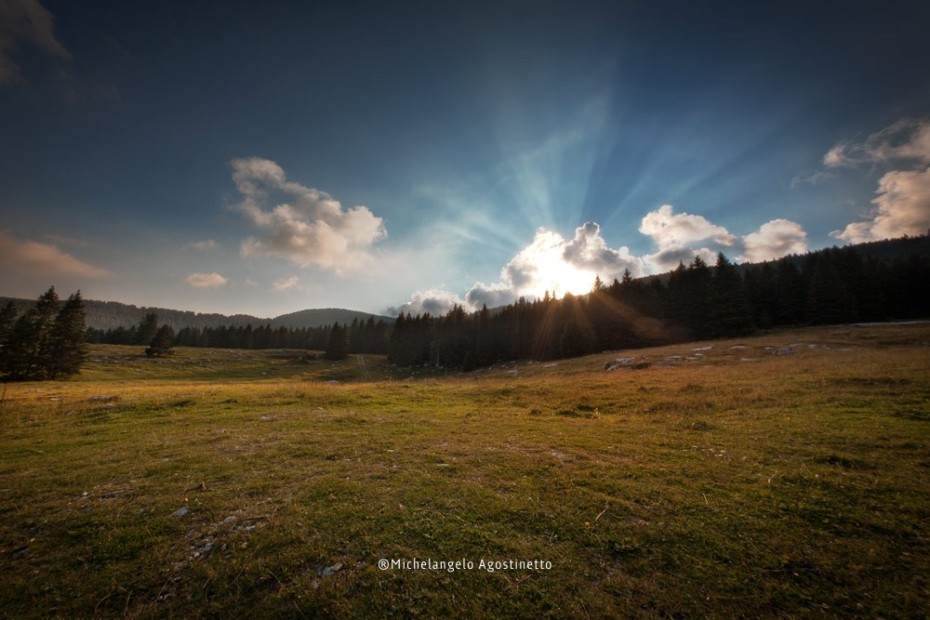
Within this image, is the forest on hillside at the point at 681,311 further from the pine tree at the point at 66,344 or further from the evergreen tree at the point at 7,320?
the evergreen tree at the point at 7,320

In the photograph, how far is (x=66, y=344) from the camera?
53.8 m

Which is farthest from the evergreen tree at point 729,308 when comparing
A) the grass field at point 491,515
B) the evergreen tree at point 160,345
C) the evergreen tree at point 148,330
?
the evergreen tree at point 148,330

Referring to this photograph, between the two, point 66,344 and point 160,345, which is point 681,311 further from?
point 160,345

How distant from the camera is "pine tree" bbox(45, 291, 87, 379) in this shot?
52.1 metres

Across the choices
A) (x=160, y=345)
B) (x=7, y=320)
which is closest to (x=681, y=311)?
(x=160, y=345)

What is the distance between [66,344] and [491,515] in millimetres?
82864

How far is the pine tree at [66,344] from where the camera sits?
52.1m

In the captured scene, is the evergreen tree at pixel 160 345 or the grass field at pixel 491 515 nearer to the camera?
the grass field at pixel 491 515

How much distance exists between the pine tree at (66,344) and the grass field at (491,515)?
5825cm

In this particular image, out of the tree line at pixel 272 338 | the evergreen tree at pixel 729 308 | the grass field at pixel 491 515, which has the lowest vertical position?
the grass field at pixel 491 515

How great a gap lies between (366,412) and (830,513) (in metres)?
17.8

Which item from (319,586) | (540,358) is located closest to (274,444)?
(319,586)

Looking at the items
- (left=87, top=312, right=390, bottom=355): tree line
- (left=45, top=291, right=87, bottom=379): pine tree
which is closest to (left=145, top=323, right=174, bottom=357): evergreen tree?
(left=45, top=291, right=87, bottom=379): pine tree

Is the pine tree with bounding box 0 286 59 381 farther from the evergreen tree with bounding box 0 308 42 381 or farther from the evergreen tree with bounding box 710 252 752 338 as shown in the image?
the evergreen tree with bounding box 710 252 752 338
